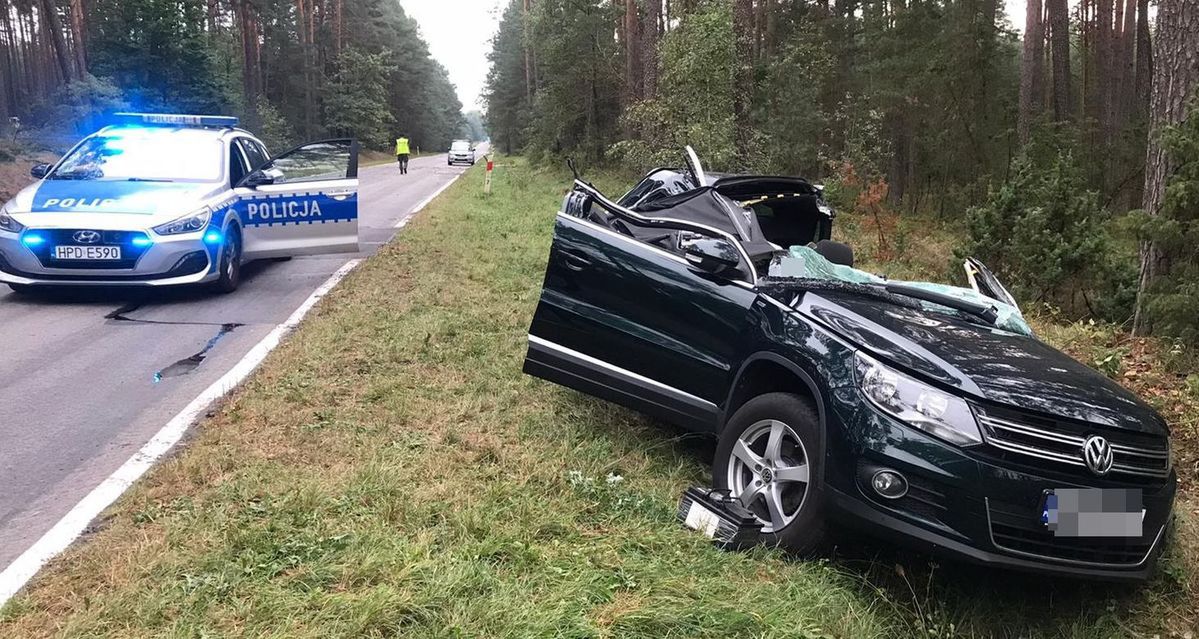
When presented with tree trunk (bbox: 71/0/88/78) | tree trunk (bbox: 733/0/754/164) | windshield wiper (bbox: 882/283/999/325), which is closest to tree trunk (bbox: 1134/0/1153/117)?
tree trunk (bbox: 733/0/754/164)

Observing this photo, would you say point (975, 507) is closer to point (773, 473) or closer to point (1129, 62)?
point (773, 473)

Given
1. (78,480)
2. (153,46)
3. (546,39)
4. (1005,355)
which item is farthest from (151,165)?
(153,46)

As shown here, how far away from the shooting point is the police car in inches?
287

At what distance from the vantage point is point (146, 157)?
852 centimetres

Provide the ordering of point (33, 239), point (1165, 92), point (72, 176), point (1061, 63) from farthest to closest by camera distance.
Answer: point (1061, 63), point (72, 176), point (33, 239), point (1165, 92)

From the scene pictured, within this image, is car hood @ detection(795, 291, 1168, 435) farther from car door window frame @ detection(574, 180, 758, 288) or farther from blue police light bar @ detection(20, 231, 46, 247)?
blue police light bar @ detection(20, 231, 46, 247)

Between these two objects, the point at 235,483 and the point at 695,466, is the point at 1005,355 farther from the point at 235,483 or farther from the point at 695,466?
the point at 235,483

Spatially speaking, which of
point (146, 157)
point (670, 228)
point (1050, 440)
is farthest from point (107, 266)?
point (1050, 440)

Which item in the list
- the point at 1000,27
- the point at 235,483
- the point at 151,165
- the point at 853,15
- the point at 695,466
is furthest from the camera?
the point at 853,15

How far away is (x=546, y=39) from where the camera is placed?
30.4 m

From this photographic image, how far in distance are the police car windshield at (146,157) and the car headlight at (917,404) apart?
24.8 feet

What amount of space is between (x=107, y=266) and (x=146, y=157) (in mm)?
1726

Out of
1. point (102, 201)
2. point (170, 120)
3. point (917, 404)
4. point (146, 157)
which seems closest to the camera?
point (917, 404)

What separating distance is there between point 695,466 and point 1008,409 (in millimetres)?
1765
